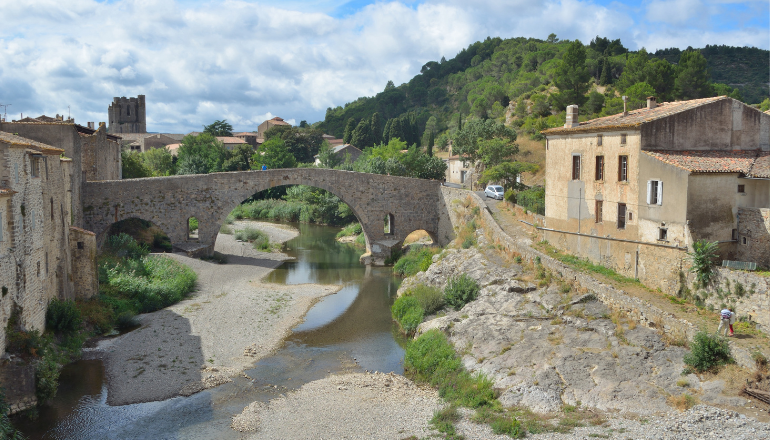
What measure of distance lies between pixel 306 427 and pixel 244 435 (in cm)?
144

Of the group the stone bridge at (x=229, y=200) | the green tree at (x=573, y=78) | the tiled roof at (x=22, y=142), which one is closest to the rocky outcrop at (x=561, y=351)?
the tiled roof at (x=22, y=142)

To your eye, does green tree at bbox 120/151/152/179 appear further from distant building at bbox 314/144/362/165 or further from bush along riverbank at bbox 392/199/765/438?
bush along riverbank at bbox 392/199/765/438

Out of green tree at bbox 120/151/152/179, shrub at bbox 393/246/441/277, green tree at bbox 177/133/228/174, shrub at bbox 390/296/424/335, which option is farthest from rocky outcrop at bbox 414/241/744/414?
green tree at bbox 177/133/228/174

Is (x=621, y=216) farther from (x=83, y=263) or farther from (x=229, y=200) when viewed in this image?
Result: (x=229, y=200)

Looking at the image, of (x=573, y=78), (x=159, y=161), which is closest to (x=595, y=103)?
(x=573, y=78)

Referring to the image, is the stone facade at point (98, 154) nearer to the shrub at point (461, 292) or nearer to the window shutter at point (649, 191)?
the shrub at point (461, 292)

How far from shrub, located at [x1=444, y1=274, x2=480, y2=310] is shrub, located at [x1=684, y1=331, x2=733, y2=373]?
29.3 feet

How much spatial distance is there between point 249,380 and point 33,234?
7.59 metres

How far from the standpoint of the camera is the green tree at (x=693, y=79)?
146ft

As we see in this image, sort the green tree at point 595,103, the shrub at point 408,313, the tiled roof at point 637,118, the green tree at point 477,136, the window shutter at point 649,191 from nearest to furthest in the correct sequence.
Result: the window shutter at point 649,191
the tiled roof at point 637,118
the shrub at point 408,313
the green tree at point 477,136
the green tree at point 595,103

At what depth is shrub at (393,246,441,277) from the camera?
97.6ft

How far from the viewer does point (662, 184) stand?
58.6 feet

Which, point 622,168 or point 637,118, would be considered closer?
point 622,168

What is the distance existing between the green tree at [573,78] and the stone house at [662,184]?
26.2 meters
